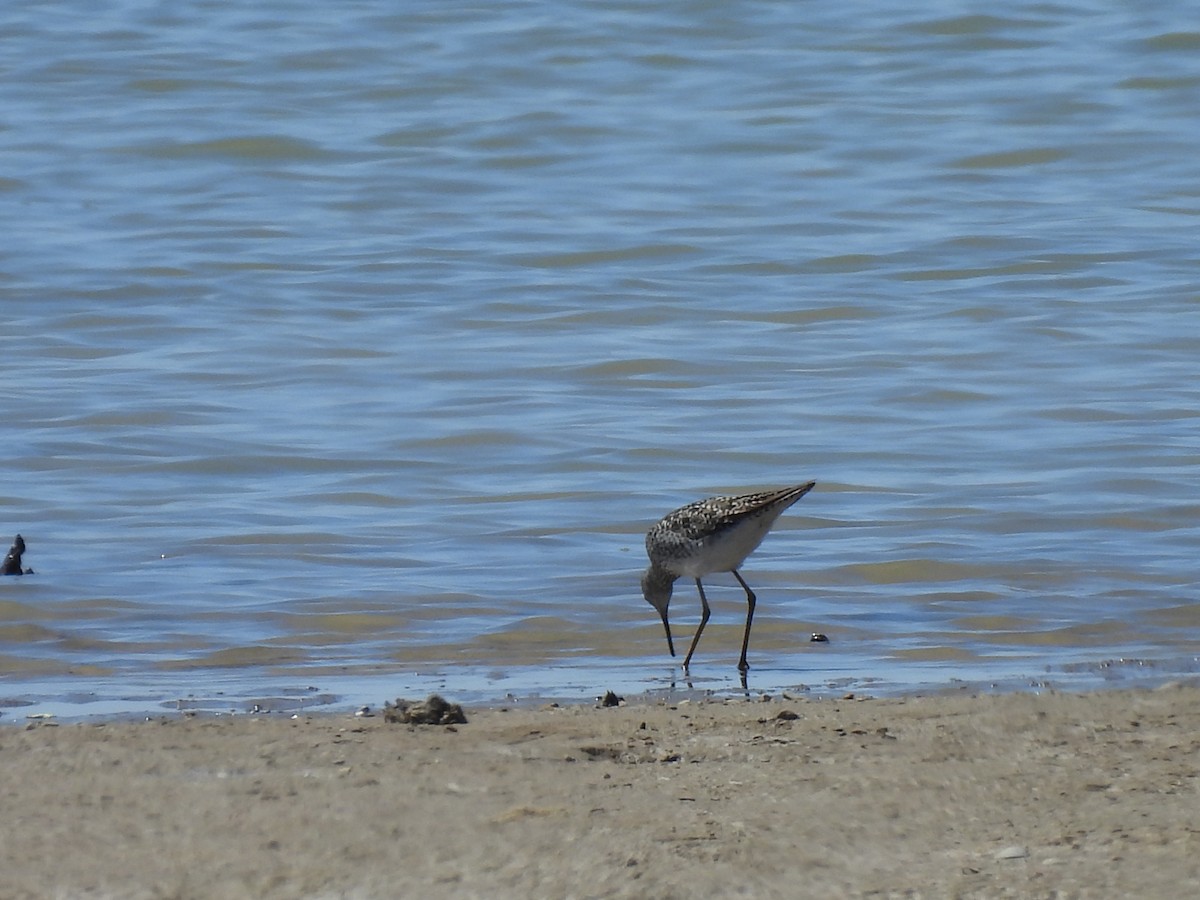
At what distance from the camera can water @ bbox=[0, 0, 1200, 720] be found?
24.7ft

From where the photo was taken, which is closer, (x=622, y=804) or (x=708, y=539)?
(x=622, y=804)

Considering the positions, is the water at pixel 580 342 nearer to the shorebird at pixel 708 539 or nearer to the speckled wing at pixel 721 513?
the shorebird at pixel 708 539

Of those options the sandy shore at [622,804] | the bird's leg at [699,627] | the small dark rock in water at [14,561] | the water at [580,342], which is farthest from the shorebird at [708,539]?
the small dark rock in water at [14,561]

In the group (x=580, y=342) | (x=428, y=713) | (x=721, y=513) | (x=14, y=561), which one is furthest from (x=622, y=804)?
(x=580, y=342)

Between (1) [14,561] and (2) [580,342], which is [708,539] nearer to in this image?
(1) [14,561]

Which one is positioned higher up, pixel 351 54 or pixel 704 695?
pixel 351 54

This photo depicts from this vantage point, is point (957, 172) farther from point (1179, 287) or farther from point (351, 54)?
point (351, 54)

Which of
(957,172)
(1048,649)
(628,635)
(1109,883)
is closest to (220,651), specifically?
(628,635)

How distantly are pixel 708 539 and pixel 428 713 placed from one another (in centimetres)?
207

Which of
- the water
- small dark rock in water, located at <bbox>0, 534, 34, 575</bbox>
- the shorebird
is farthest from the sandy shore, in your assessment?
small dark rock in water, located at <bbox>0, 534, 34, 575</bbox>

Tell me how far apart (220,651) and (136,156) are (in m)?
13.8

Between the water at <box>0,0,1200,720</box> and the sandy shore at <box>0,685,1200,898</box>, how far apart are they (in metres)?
0.86

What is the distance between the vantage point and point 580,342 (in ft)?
44.2

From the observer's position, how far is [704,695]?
249 inches
